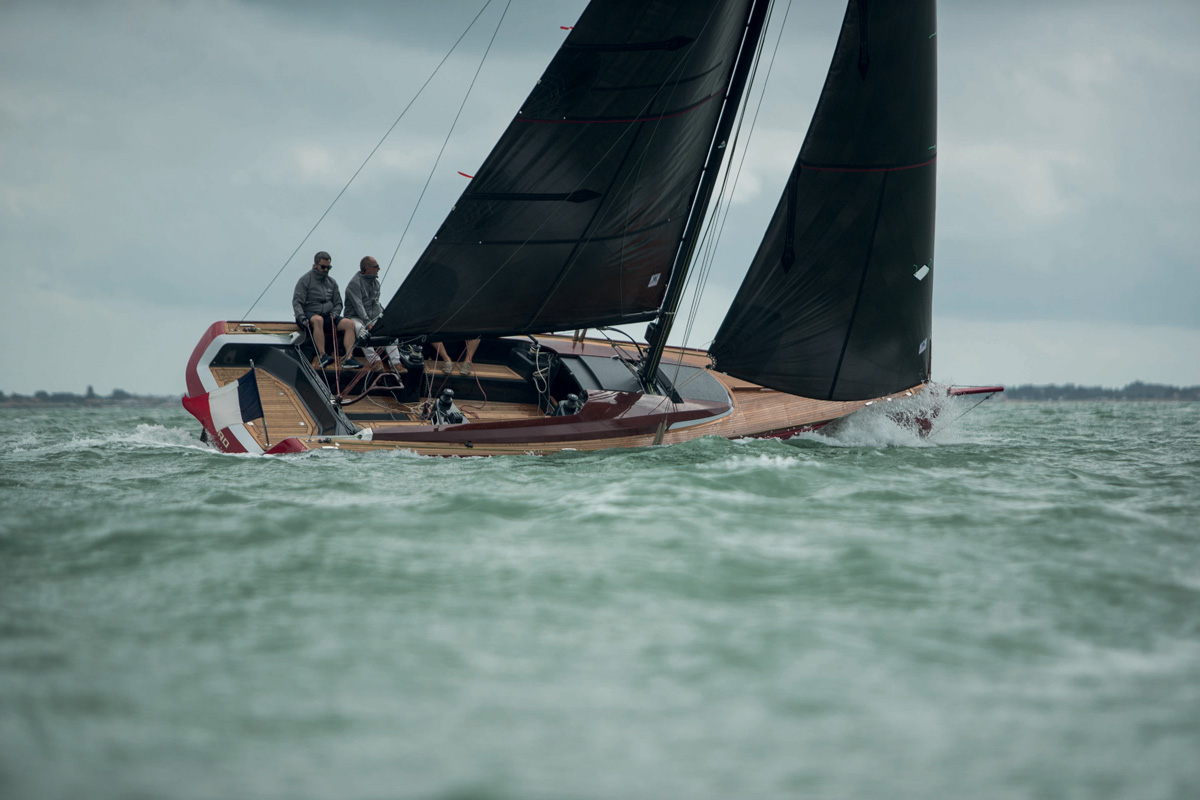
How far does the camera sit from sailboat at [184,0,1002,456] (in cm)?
772

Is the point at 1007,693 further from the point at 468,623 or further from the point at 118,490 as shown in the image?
the point at 118,490

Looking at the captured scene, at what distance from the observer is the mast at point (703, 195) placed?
843 centimetres

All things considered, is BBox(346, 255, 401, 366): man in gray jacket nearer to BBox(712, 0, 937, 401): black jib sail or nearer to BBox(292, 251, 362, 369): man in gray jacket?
BBox(292, 251, 362, 369): man in gray jacket

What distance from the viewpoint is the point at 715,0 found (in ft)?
25.7

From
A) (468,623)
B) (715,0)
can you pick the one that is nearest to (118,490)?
(468,623)

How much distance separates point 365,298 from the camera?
909 cm

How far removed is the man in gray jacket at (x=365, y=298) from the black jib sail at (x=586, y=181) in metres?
0.78

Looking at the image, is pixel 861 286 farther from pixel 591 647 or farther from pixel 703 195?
pixel 591 647

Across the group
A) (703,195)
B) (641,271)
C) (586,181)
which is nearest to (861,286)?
(703,195)

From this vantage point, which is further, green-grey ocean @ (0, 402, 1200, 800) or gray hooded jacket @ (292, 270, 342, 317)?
gray hooded jacket @ (292, 270, 342, 317)

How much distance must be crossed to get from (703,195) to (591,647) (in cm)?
657

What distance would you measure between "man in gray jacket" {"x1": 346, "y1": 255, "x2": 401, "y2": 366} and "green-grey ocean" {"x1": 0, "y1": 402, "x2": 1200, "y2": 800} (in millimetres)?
3494

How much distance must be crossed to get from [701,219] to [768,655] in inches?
255

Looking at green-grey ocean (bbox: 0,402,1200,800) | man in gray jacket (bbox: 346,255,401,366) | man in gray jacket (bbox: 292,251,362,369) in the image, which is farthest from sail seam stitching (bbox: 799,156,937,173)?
man in gray jacket (bbox: 292,251,362,369)
